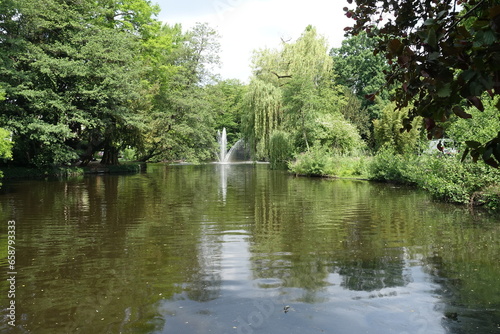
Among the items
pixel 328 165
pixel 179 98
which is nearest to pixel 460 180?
pixel 328 165

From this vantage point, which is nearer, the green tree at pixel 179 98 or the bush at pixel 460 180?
the bush at pixel 460 180

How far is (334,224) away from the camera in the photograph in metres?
9.26

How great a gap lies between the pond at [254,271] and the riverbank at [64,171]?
552 inches

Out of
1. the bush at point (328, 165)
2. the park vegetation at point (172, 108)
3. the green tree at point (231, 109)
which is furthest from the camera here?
the green tree at point (231, 109)

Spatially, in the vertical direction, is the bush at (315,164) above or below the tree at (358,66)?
below

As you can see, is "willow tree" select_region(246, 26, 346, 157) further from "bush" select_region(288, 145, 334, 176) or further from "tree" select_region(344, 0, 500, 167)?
"tree" select_region(344, 0, 500, 167)

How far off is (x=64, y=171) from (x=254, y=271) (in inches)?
930

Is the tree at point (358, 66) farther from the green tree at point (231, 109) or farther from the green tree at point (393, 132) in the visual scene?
the green tree at point (393, 132)

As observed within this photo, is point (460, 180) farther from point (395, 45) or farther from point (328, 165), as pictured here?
point (328, 165)

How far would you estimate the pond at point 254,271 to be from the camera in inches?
159

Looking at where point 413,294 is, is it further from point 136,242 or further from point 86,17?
point 86,17

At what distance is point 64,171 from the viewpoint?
84.7ft

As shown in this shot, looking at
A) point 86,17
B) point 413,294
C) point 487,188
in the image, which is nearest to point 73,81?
point 86,17

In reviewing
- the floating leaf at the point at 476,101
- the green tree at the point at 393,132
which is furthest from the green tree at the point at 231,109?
the floating leaf at the point at 476,101
